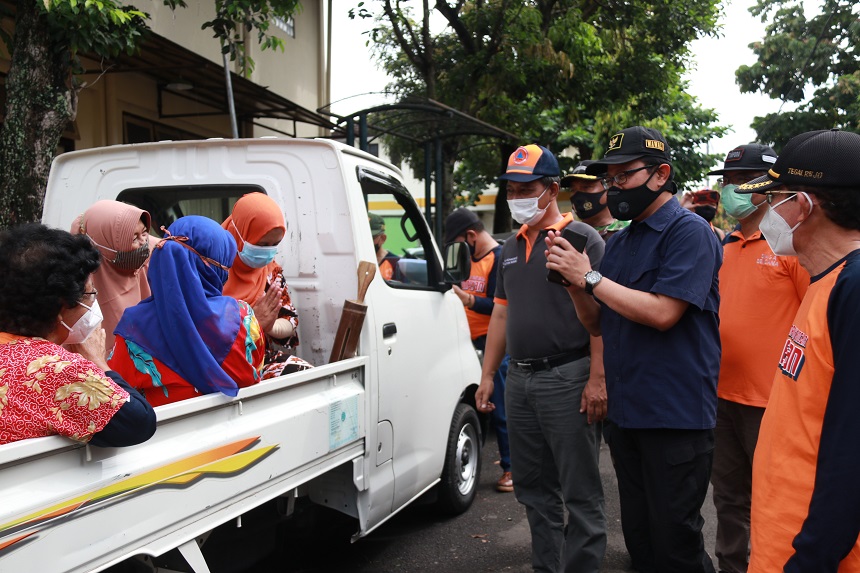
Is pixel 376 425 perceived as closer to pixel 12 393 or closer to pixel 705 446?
pixel 705 446

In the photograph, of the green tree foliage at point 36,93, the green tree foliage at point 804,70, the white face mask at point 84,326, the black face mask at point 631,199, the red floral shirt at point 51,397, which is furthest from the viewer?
the green tree foliage at point 804,70

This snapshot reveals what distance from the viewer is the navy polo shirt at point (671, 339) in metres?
2.76

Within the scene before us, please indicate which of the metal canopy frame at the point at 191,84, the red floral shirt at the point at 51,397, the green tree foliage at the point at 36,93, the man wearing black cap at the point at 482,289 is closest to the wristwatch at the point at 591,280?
the red floral shirt at the point at 51,397

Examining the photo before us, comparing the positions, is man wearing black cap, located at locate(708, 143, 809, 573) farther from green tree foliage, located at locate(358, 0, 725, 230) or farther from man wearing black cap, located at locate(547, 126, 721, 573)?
green tree foliage, located at locate(358, 0, 725, 230)

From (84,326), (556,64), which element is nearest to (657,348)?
(84,326)

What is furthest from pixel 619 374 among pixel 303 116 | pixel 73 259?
pixel 303 116

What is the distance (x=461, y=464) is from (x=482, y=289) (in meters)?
1.38

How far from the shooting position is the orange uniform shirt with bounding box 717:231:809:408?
3.34 m

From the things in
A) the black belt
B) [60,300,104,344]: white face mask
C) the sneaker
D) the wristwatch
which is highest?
the wristwatch

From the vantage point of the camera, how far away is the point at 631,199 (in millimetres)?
2930

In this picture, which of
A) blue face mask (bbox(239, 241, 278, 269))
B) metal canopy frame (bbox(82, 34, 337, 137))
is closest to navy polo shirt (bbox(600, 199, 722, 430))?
blue face mask (bbox(239, 241, 278, 269))

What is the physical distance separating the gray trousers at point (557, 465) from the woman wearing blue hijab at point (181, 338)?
1.27 metres

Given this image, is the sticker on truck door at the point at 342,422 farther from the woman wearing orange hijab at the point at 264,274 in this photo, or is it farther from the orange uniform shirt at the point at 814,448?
the orange uniform shirt at the point at 814,448

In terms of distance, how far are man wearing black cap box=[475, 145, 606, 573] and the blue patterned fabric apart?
4.33ft
